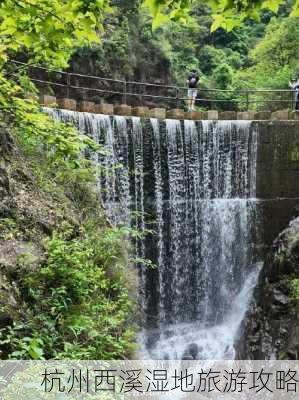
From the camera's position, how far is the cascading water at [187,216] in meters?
9.81

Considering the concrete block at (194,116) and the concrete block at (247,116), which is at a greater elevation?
the concrete block at (194,116)

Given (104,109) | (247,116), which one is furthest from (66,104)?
(247,116)

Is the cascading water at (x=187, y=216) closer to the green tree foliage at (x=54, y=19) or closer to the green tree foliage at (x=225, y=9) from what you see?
the green tree foliage at (x=54, y=19)

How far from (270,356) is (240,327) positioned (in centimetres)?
204

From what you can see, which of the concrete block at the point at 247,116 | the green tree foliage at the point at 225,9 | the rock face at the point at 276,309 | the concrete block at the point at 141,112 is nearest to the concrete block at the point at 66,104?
the concrete block at the point at 141,112

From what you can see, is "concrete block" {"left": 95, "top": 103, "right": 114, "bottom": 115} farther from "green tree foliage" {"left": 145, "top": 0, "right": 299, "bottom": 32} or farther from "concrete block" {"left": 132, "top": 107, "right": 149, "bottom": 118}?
"green tree foliage" {"left": 145, "top": 0, "right": 299, "bottom": 32}

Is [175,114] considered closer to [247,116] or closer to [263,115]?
[247,116]

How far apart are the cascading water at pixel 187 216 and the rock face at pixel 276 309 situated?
1.40 meters

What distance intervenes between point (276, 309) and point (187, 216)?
3.35 metres

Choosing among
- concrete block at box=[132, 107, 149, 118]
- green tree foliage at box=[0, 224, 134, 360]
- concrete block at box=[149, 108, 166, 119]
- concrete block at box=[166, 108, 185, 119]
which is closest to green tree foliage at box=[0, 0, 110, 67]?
green tree foliage at box=[0, 224, 134, 360]

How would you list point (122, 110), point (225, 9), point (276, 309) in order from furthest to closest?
1. point (122, 110)
2. point (276, 309)
3. point (225, 9)

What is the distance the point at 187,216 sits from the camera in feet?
34.7

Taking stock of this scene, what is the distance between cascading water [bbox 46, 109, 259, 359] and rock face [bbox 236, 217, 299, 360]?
1397 mm

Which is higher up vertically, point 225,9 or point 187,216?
point 225,9
